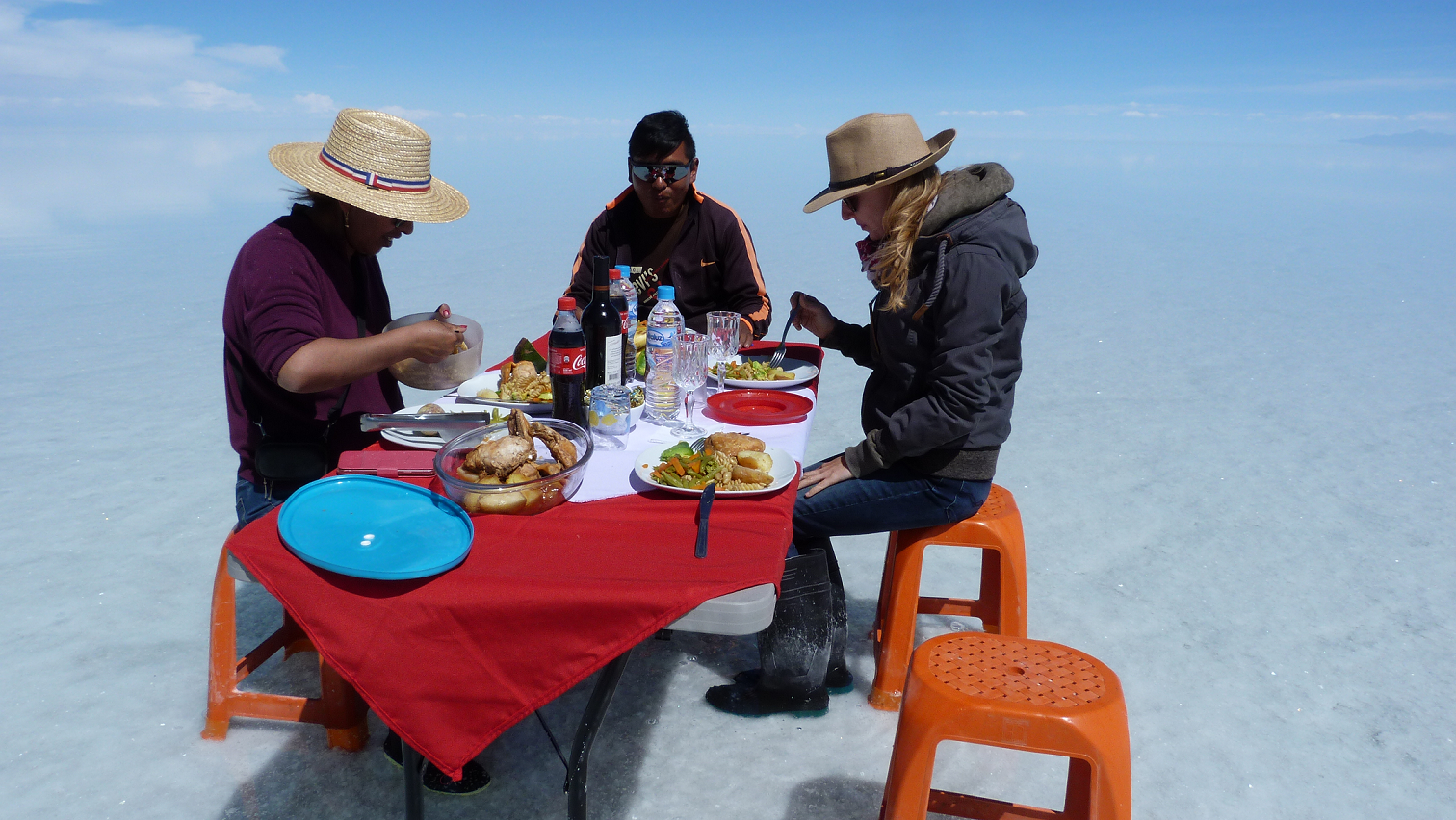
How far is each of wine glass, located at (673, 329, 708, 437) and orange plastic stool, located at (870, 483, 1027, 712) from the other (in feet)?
2.57

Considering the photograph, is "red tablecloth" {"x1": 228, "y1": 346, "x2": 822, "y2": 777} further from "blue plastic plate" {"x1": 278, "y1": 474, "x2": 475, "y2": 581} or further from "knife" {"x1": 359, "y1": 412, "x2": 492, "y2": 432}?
"knife" {"x1": 359, "y1": 412, "x2": 492, "y2": 432}

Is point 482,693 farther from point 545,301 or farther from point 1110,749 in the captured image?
point 545,301

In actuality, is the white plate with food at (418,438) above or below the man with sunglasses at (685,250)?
below

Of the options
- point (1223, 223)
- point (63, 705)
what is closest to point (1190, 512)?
point (63, 705)

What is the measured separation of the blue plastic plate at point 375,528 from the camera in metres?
1.48

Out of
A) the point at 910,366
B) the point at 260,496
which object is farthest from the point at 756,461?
the point at 260,496

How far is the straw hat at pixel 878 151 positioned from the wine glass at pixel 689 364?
0.58m

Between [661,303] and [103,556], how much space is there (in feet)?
9.54

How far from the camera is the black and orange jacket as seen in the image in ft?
12.9

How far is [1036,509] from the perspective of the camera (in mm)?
4477

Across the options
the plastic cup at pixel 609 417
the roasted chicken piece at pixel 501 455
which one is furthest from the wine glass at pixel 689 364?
the roasted chicken piece at pixel 501 455

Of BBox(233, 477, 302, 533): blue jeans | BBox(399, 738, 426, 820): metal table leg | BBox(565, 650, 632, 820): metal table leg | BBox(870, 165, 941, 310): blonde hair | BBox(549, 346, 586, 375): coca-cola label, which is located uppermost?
BBox(870, 165, 941, 310): blonde hair

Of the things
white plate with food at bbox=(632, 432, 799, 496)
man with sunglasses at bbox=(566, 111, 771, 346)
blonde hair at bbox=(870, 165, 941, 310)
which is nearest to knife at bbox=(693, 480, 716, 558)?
white plate with food at bbox=(632, 432, 799, 496)

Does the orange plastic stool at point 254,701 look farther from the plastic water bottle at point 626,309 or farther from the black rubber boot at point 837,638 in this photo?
the black rubber boot at point 837,638
